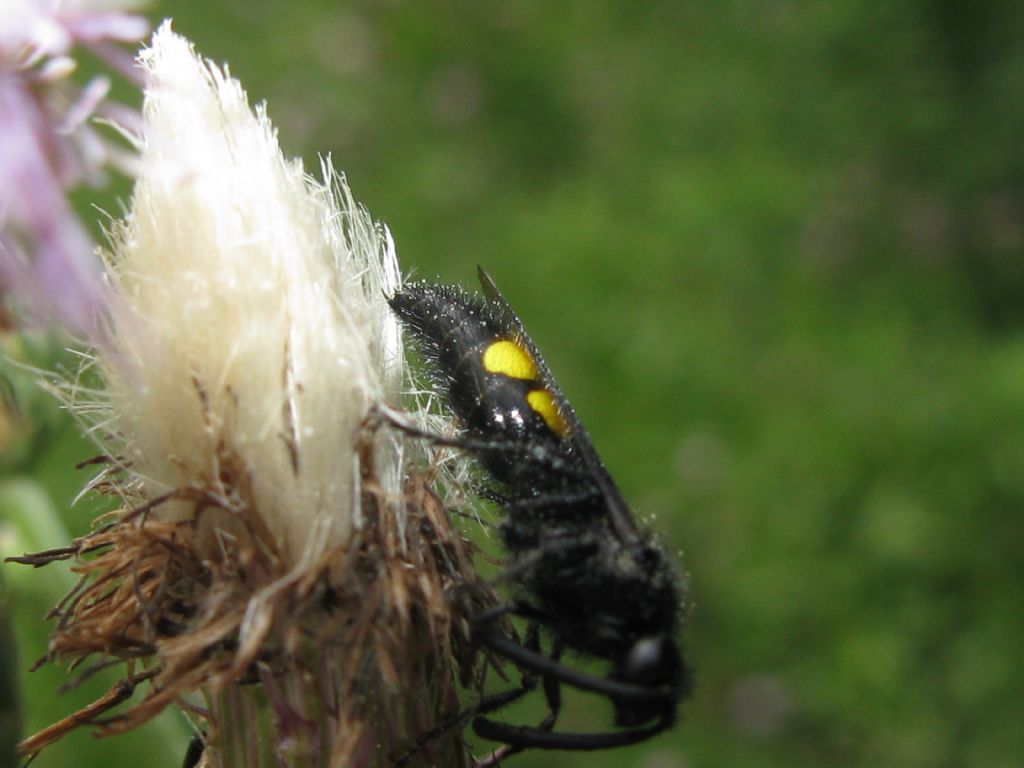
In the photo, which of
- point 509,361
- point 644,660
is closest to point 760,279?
point 509,361

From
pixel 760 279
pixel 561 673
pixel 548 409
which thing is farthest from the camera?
pixel 760 279

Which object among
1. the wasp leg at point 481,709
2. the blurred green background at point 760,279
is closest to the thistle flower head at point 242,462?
the wasp leg at point 481,709

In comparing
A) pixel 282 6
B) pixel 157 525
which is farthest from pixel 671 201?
pixel 157 525

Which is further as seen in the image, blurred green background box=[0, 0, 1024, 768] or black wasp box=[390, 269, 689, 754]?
blurred green background box=[0, 0, 1024, 768]

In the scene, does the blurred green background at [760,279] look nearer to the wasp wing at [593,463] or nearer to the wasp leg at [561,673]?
the wasp leg at [561,673]

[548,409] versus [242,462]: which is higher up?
[548,409]

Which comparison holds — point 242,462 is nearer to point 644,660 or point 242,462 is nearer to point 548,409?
point 548,409

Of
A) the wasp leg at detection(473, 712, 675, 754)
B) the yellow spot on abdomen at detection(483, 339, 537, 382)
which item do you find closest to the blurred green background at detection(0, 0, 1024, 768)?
the wasp leg at detection(473, 712, 675, 754)

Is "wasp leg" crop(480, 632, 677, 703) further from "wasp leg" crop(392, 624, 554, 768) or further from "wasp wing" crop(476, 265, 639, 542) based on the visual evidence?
"wasp wing" crop(476, 265, 639, 542)
